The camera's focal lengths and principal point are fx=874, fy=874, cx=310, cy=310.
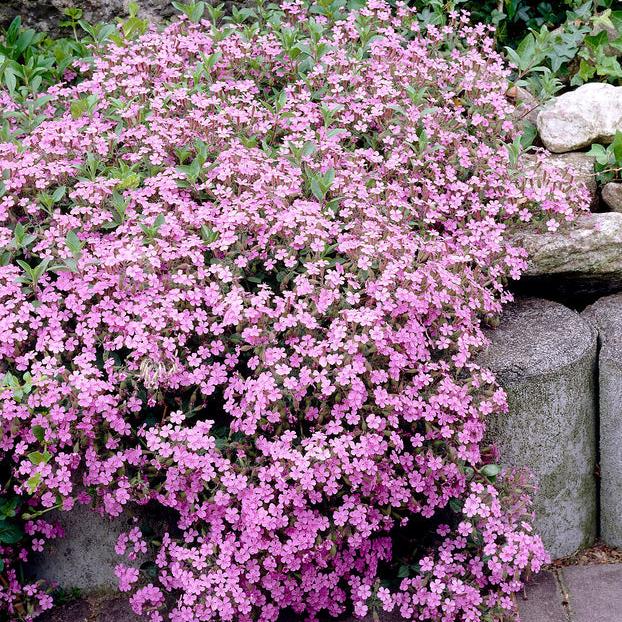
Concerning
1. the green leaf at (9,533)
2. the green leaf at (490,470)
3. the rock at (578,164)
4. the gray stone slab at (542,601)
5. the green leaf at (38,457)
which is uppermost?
the rock at (578,164)

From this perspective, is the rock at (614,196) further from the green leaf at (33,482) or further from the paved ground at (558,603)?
the green leaf at (33,482)

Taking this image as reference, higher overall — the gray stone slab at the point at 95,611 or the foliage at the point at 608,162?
the foliage at the point at 608,162

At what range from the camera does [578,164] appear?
423 centimetres

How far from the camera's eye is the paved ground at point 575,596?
3.18m

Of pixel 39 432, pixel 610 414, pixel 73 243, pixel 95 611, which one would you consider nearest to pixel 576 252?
pixel 610 414

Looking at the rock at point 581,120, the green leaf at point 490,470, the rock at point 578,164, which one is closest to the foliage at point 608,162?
the rock at point 578,164

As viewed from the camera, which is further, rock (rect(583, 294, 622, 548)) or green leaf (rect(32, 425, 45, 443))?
rock (rect(583, 294, 622, 548))

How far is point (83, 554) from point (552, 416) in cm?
186

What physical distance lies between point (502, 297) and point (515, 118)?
4.66 ft

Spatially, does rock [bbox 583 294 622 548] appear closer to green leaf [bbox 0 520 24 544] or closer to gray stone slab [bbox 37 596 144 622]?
gray stone slab [bbox 37 596 144 622]

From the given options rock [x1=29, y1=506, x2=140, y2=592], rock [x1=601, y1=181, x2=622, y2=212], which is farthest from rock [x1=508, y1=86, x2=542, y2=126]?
rock [x1=29, y1=506, x2=140, y2=592]

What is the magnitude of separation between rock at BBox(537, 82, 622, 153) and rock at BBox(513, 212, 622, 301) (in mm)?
734

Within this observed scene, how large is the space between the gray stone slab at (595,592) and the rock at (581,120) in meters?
2.04

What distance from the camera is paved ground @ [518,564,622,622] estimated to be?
10.4 feet
